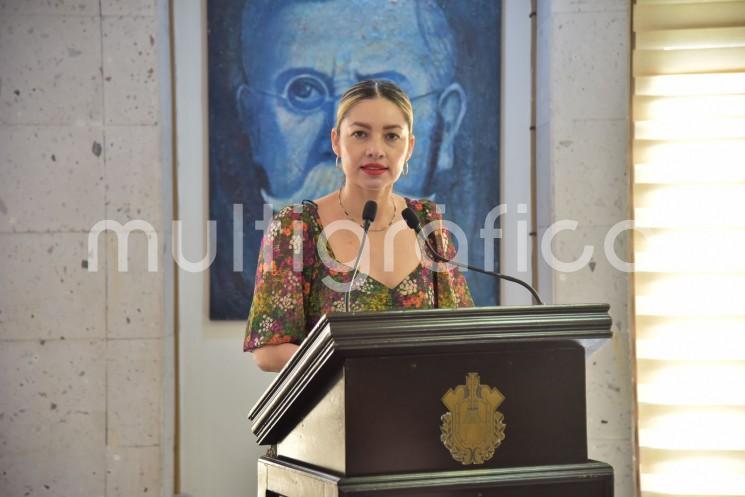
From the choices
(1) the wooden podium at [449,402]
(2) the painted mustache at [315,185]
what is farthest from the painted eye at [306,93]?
(1) the wooden podium at [449,402]

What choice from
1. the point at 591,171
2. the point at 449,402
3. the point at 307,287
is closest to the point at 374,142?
the point at 307,287

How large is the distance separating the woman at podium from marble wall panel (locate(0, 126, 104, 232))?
161 cm

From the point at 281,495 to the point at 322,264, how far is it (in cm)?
76

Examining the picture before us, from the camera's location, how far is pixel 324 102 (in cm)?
415

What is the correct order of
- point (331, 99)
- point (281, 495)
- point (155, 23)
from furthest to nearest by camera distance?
point (331, 99) < point (155, 23) < point (281, 495)

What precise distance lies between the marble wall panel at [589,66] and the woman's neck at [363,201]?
1572 millimetres

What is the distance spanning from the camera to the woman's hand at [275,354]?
2.22 metres

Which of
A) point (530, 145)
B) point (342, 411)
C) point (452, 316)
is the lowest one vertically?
point (342, 411)

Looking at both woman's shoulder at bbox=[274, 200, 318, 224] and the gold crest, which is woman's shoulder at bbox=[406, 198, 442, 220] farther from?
the gold crest

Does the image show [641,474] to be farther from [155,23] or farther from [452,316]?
[155,23]

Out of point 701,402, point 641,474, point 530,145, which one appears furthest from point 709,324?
point 530,145

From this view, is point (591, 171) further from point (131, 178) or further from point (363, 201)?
point (131, 178)

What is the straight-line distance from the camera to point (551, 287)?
379 centimetres

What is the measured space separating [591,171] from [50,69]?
221 centimetres
